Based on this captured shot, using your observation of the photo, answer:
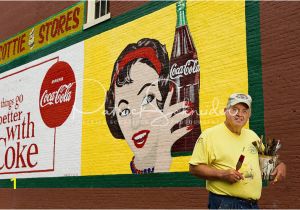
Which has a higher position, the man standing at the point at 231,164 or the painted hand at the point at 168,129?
the painted hand at the point at 168,129

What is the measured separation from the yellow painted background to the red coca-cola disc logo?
2.47ft

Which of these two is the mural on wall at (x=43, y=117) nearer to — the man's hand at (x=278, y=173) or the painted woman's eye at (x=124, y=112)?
the painted woman's eye at (x=124, y=112)

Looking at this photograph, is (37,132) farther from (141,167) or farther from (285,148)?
(285,148)

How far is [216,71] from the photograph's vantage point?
8797 mm

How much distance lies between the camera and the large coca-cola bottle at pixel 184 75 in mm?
9070

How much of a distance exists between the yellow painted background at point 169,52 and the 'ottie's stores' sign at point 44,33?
109cm

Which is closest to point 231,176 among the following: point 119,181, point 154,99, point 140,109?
point 154,99

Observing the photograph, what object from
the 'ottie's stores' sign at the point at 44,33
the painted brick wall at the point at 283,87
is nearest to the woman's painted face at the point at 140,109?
the painted brick wall at the point at 283,87

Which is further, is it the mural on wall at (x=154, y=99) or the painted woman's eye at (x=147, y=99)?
the painted woman's eye at (x=147, y=99)

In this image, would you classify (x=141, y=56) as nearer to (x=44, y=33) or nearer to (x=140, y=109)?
(x=140, y=109)

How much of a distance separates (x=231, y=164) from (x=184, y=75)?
542cm

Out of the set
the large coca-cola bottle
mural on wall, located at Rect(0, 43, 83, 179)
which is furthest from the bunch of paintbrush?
mural on wall, located at Rect(0, 43, 83, 179)

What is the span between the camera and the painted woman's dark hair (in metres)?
9.92

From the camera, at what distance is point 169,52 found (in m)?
9.89
